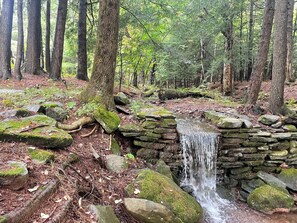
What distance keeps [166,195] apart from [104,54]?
11.4 feet

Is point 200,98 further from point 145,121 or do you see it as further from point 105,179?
point 105,179

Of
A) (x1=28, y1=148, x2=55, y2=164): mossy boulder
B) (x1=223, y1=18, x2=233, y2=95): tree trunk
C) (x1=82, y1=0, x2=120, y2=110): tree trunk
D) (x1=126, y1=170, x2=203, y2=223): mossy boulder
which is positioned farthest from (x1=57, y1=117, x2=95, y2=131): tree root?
(x1=223, y1=18, x2=233, y2=95): tree trunk

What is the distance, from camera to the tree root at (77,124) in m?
4.37

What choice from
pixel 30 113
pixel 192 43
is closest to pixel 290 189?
pixel 30 113

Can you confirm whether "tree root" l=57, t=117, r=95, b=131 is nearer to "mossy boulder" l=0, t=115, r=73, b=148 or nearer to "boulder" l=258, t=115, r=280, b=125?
"mossy boulder" l=0, t=115, r=73, b=148

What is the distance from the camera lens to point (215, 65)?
44.3ft

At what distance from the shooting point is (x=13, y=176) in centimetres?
236

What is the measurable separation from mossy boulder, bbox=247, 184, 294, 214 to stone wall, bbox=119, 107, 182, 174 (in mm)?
1714

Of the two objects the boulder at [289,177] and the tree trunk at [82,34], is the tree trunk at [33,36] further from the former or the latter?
the boulder at [289,177]

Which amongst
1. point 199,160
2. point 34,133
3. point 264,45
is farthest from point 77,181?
point 264,45

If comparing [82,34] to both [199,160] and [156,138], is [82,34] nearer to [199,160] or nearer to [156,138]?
[156,138]

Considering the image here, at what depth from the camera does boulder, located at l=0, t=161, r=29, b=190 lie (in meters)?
2.32

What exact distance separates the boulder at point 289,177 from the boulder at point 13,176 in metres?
5.66

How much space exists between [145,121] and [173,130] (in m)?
0.69
